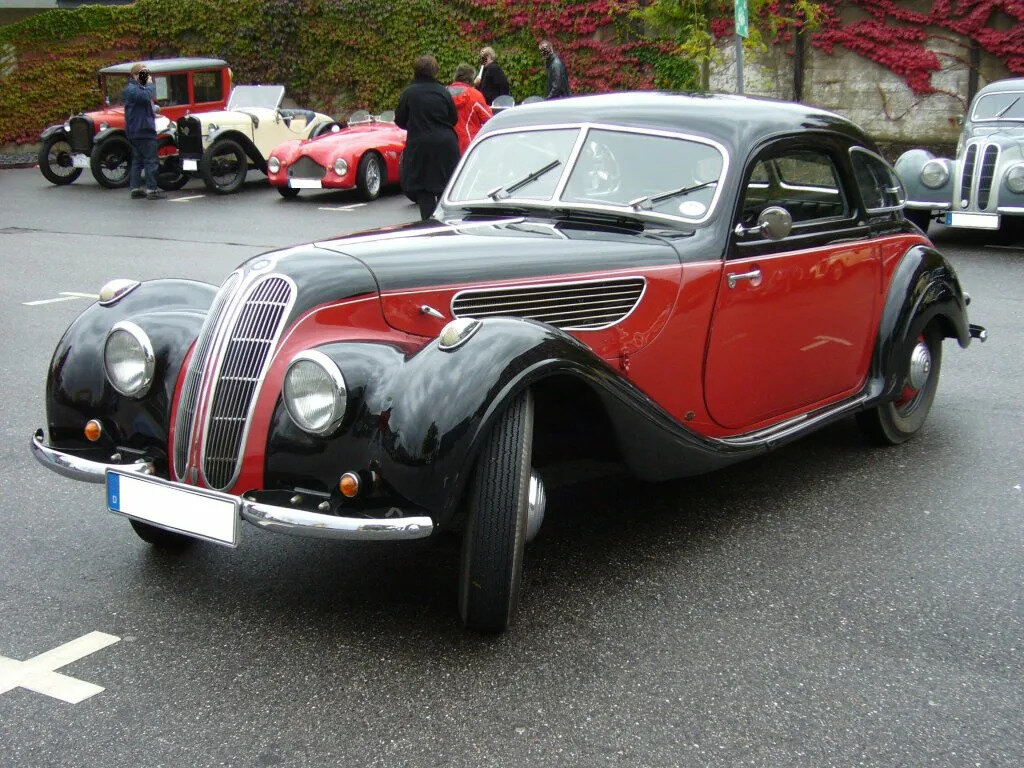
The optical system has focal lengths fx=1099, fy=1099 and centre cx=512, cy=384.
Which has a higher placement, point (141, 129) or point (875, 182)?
point (875, 182)

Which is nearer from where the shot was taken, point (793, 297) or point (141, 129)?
point (793, 297)

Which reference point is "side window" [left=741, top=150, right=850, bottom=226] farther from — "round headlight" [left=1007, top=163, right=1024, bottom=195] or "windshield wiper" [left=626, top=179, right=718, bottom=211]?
"round headlight" [left=1007, top=163, right=1024, bottom=195]

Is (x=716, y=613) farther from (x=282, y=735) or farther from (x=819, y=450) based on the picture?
(x=819, y=450)

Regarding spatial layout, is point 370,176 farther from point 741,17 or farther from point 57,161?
point 57,161

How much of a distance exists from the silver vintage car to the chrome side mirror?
6.84m

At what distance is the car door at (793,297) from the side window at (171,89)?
45.8 ft

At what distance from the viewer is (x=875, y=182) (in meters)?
5.09

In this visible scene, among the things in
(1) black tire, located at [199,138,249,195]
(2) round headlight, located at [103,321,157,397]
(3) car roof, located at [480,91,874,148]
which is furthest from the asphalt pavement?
(1) black tire, located at [199,138,249,195]

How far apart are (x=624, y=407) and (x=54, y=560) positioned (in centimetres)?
207

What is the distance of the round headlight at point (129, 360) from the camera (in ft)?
11.5

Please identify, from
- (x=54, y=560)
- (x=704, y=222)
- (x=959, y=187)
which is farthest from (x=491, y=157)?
(x=959, y=187)

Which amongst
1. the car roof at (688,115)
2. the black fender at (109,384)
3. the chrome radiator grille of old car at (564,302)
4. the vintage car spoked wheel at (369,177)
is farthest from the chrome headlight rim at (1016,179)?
the black fender at (109,384)

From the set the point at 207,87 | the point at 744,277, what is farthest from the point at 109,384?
the point at 207,87

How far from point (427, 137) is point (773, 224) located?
587 centimetres
